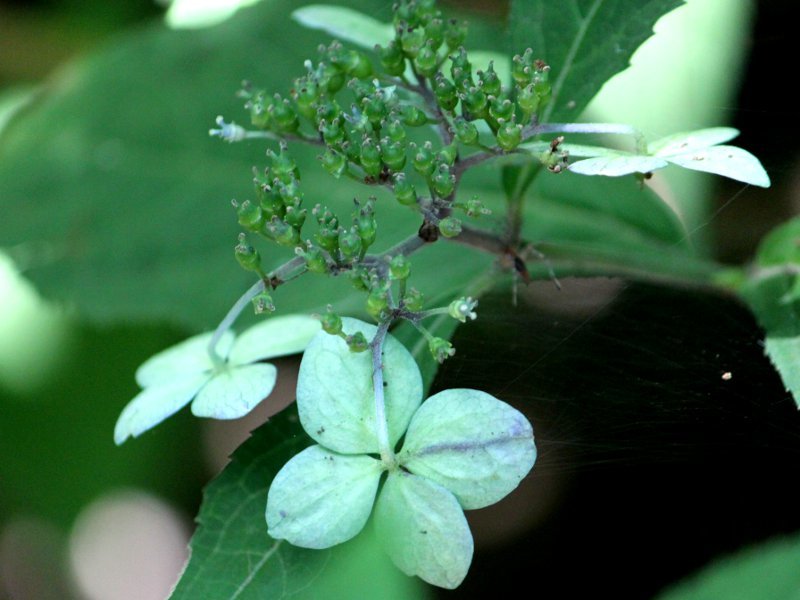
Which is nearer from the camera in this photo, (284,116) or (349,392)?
(349,392)

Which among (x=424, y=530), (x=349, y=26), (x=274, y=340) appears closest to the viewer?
(x=424, y=530)

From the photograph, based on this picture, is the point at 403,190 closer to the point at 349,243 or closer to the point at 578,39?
the point at 349,243

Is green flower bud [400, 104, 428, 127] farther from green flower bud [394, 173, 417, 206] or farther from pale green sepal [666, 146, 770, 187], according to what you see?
Answer: pale green sepal [666, 146, 770, 187]

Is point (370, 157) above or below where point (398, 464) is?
above

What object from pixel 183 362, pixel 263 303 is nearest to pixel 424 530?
pixel 263 303

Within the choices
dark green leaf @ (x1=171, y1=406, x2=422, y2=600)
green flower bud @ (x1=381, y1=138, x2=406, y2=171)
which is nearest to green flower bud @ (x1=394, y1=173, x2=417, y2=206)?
green flower bud @ (x1=381, y1=138, x2=406, y2=171)

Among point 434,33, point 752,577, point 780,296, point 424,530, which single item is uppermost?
point 434,33

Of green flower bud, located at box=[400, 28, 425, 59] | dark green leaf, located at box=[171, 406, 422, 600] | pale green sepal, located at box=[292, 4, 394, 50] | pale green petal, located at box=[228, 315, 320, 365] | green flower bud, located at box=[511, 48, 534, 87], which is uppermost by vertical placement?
green flower bud, located at box=[400, 28, 425, 59]

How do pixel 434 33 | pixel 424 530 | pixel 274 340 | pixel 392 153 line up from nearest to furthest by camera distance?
pixel 424 530 → pixel 392 153 → pixel 434 33 → pixel 274 340
